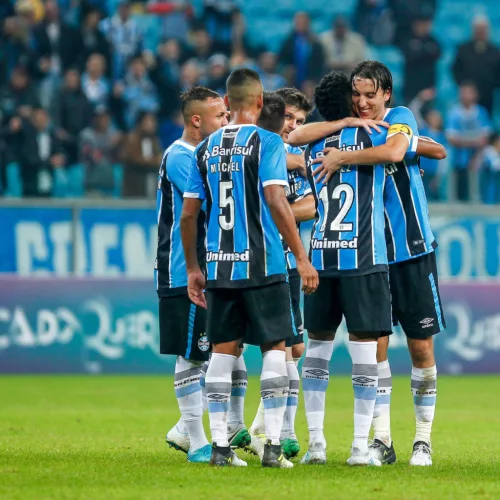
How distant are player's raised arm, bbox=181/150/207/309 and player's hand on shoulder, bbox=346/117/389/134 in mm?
950

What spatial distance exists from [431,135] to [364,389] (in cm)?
1149

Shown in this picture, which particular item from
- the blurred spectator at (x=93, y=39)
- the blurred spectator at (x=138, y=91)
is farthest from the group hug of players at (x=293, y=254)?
the blurred spectator at (x=93, y=39)

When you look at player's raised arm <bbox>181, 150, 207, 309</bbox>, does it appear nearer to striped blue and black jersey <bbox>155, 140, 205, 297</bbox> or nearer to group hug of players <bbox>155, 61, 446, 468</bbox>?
group hug of players <bbox>155, 61, 446, 468</bbox>

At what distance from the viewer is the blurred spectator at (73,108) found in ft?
55.8

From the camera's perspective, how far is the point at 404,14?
2072cm

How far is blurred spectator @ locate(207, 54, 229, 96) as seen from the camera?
59.7 feet

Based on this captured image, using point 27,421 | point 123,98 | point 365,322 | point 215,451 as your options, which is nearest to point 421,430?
point 365,322

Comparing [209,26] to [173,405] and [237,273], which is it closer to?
[173,405]

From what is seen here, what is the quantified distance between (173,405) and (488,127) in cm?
933

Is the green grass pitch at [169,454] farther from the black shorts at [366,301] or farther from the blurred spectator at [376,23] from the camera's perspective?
the blurred spectator at [376,23]

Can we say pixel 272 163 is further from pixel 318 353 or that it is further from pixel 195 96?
pixel 318 353

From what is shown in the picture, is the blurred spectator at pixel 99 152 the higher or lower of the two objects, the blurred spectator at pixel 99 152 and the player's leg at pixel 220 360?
the higher

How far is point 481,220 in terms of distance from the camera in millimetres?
15477

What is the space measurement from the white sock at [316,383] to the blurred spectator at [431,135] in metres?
8.22
